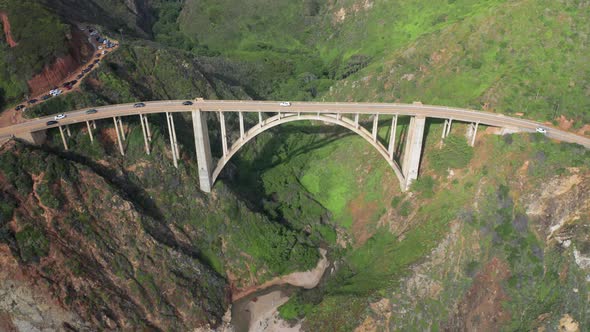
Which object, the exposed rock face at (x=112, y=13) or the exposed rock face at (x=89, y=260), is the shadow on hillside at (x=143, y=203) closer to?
the exposed rock face at (x=89, y=260)

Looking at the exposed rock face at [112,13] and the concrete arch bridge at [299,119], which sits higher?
the exposed rock face at [112,13]

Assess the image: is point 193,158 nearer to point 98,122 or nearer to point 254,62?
point 98,122

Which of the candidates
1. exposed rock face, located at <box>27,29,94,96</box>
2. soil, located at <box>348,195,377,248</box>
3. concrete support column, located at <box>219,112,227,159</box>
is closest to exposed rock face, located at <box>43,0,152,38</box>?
exposed rock face, located at <box>27,29,94,96</box>

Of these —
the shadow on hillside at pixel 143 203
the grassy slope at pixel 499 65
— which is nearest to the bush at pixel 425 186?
the grassy slope at pixel 499 65

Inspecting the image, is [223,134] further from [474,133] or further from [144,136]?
[474,133]

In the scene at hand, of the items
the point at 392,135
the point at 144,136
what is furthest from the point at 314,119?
the point at 144,136

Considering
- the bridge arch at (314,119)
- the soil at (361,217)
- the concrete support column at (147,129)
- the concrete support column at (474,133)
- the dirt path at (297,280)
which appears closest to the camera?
the concrete support column at (474,133)

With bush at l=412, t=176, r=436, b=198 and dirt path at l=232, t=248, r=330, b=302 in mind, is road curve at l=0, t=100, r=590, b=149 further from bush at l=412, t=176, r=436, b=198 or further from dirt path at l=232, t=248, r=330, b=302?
dirt path at l=232, t=248, r=330, b=302
